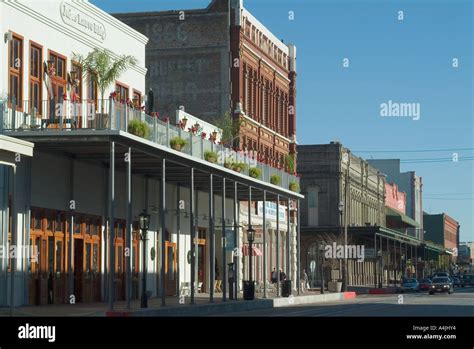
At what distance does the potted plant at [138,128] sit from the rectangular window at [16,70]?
4198mm

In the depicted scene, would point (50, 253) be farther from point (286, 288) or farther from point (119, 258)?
point (286, 288)

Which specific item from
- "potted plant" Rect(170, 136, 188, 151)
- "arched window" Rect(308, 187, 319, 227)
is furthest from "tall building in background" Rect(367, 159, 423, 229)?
"potted plant" Rect(170, 136, 188, 151)

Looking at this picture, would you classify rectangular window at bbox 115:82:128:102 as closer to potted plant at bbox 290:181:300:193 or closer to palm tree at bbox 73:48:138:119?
palm tree at bbox 73:48:138:119

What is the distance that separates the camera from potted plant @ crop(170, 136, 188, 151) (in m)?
41.2

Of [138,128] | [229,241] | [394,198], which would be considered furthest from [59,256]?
[394,198]

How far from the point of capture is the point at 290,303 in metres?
52.8

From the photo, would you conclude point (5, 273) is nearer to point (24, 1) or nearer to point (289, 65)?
point (24, 1)

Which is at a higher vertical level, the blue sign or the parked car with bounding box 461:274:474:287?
the blue sign

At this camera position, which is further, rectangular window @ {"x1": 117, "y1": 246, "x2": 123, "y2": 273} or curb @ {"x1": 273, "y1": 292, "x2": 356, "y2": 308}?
curb @ {"x1": 273, "y1": 292, "x2": 356, "y2": 308}

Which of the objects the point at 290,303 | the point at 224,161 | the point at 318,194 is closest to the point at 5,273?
the point at 224,161

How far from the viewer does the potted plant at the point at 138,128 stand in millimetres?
37062

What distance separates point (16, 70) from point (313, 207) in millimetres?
57623

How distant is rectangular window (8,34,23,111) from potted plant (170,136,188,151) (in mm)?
5885

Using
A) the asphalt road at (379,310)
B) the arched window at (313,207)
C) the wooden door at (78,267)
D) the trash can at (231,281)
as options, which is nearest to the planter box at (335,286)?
the asphalt road at (379,310)
